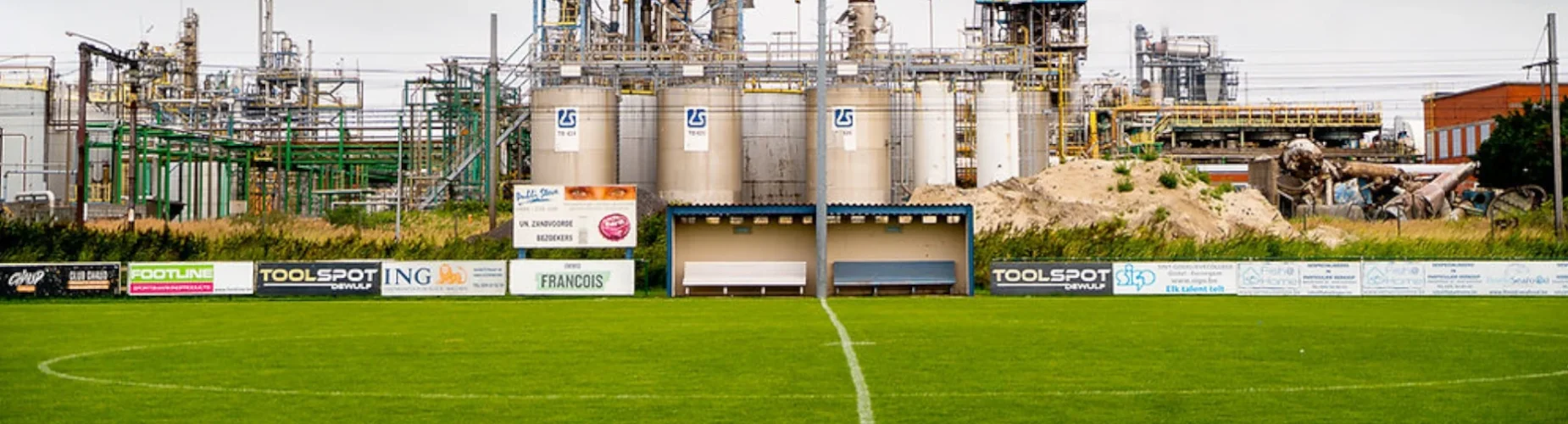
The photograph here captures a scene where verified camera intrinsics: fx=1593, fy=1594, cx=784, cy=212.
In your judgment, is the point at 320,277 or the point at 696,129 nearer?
the point at 320,277

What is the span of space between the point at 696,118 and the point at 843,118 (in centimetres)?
667

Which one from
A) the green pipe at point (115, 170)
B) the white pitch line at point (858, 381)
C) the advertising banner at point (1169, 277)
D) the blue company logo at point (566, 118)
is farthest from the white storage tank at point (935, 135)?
the white pitch line at point (858, 381)

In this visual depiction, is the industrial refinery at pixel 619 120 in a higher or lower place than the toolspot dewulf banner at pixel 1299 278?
higher

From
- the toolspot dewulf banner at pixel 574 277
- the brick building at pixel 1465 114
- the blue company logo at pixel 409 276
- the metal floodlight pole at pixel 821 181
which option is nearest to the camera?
the metal floodlight pole at pixel 821 181

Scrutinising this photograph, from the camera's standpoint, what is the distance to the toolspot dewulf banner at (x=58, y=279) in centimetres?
4441

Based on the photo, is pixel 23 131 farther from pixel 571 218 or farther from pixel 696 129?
pixel 571 218

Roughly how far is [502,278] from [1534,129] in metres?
63.4

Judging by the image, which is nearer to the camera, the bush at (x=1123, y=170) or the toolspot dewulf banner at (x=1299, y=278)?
the toolspot dewulf banner at (x=1299, y=278)

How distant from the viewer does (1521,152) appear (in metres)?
86.1

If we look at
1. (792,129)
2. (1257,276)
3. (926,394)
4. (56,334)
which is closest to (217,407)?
(926,394)

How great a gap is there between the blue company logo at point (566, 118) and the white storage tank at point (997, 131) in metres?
19.7

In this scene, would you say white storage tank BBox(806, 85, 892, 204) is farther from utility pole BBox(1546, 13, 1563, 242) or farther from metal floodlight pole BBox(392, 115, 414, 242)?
utility pole BBox(1546, 13, 1563, 242)

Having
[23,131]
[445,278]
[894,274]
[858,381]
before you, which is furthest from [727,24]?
[858,381]

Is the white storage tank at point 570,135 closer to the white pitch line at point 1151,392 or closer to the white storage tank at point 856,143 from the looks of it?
the white storage tank at point 856,143
